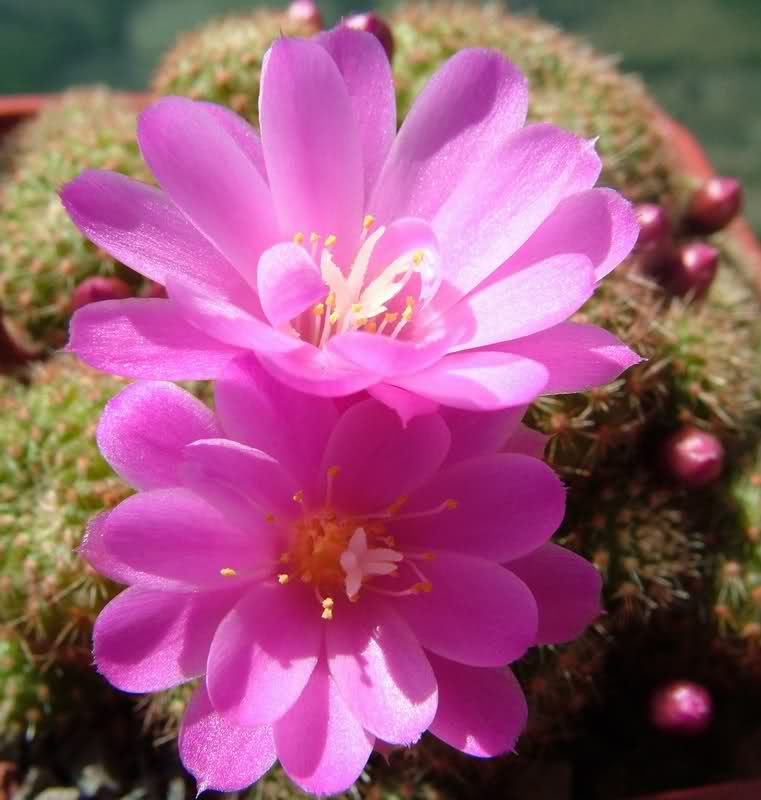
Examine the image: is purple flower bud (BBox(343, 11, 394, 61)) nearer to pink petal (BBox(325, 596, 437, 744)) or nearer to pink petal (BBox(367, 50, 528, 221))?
pink petal (BBox(367, 50, 528, 221))

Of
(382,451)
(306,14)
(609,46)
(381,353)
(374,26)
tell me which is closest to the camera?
(381,353)

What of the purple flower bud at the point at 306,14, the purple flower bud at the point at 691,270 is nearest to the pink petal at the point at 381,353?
the purple flower bud at the point at 691,270

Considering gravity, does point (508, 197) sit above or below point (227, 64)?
above

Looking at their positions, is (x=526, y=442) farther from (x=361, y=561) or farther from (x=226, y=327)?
(x=226, y=327)

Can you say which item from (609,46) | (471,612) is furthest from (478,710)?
(609,46)

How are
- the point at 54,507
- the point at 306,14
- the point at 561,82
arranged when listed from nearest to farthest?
the point at 54,507
the point at 306,14
the point at 561,82

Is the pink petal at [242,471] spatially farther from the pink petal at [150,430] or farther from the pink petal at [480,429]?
the pink petal at [480,429]
